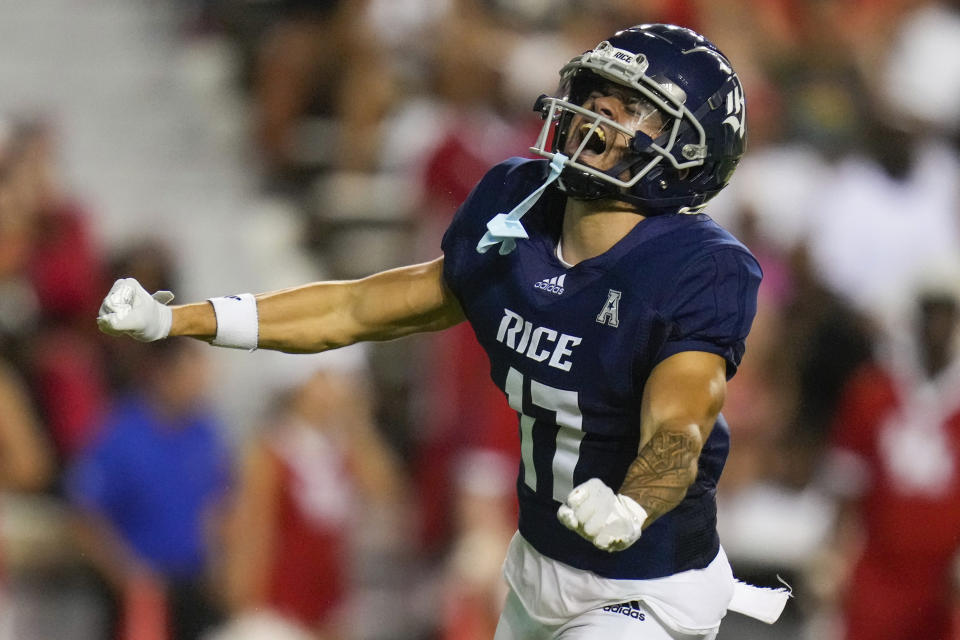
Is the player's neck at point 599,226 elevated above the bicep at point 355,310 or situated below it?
above

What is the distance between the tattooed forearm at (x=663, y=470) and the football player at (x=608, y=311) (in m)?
0.11

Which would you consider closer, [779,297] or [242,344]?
[242,344]

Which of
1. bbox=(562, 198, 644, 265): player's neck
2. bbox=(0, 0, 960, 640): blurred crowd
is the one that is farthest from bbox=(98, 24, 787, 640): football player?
bbox=(0, 0, 960, 640): blurred crowd

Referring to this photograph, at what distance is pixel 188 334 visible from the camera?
3131 mm

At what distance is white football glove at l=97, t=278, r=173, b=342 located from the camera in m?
2.96

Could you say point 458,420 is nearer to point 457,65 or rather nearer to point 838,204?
point 457,65

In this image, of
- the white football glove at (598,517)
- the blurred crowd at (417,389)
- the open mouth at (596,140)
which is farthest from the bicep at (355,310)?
the blurred crowd at (417,389)

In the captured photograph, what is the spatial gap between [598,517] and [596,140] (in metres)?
0.92

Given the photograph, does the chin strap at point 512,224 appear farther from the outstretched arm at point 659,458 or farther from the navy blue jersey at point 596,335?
the outstretched arm at point 659,458

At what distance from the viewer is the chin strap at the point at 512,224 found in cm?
293

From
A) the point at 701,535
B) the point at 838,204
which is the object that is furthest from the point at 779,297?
the point at 701,535

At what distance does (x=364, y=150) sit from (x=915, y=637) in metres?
3.30

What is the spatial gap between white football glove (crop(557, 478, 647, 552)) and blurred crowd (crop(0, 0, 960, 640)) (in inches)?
125

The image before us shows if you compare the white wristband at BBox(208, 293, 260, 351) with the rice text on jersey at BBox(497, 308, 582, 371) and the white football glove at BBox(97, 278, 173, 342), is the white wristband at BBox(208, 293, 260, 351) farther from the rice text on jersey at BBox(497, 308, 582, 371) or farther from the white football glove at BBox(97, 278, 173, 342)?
the rice text on jersey at BBox(497, 308, 582, 371)
